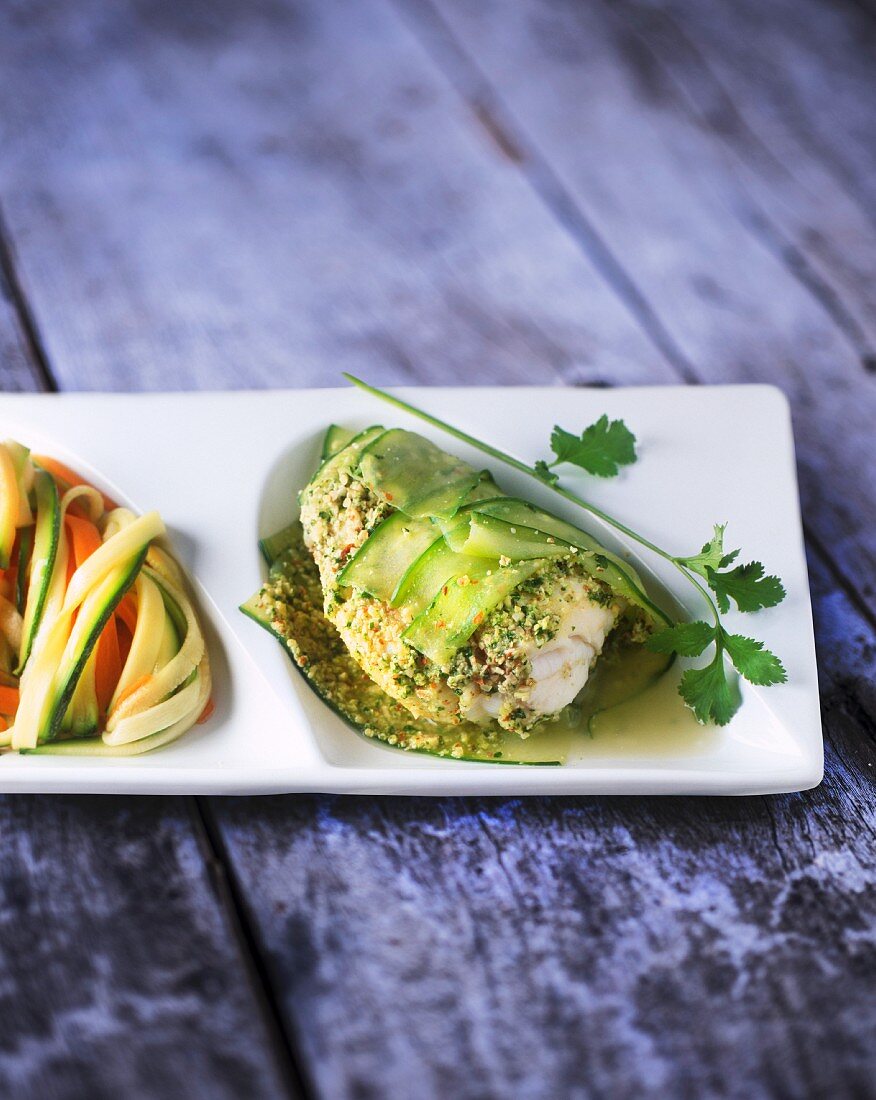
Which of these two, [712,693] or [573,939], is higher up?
[712,693]

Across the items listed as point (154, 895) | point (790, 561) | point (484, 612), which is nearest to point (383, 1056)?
point (154, 895)

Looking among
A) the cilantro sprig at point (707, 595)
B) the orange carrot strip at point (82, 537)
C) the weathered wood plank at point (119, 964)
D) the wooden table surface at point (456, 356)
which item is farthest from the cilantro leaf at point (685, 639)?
the orange carrot strip at point (82, 537)

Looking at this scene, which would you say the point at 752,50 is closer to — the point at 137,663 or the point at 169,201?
the point at 169,201

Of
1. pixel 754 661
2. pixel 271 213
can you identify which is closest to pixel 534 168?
pixel 271 213

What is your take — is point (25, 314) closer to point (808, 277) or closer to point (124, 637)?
point (124, 637)

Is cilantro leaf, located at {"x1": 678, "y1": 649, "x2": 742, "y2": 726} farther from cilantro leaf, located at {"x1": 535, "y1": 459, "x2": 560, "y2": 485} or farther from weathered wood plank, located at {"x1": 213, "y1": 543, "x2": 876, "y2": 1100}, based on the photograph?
cilantro leaf, located at {"x1": 535, "y1": 459, "x2": 560, "y2": 485}

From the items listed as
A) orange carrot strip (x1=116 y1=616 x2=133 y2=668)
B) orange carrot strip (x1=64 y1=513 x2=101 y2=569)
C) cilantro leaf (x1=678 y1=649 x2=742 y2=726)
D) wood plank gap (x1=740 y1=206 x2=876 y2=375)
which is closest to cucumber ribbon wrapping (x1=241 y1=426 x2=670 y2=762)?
cilantro leaf (x1=678 y1=649 x2=742 y2=726)

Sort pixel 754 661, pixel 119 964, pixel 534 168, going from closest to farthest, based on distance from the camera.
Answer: pixel 119 964
pixel 754 661
pixel 534 168
